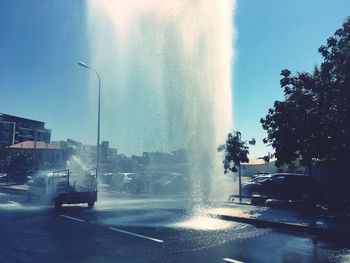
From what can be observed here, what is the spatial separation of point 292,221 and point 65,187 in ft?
39.8

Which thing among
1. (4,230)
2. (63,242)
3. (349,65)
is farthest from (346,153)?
(4,230)

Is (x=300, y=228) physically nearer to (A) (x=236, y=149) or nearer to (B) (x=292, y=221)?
(B) (x=292, y=221)

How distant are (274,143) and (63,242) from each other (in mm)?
11966

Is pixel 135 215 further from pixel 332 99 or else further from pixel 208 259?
pixel 332 99

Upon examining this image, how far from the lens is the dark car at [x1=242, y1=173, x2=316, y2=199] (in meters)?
20.4

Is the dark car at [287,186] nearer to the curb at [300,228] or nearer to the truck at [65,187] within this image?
the curb at [300,228]

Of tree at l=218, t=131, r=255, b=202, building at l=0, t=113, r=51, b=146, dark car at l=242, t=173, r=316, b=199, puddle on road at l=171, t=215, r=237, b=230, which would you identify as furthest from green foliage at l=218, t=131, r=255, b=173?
building at l=0, t=113, r=51, b=146

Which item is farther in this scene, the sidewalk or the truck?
the truck

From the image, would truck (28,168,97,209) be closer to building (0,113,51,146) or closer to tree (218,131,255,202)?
tree (218,131,255,202)

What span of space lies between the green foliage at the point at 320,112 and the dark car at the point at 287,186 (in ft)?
7.70

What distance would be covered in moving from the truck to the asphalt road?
3857 mm

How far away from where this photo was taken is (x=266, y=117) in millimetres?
19141

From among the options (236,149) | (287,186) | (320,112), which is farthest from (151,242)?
(236,149)

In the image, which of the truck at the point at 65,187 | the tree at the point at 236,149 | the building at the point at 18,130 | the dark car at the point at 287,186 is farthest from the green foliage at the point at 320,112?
the building at the point at 18,130
